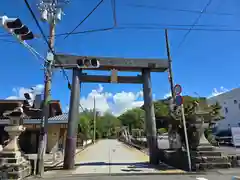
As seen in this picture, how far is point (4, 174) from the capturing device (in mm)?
7656

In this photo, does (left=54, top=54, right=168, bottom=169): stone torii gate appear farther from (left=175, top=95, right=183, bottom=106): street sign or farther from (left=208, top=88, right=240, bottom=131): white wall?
(left=208, top=88, right=240, bottom=131): white wall

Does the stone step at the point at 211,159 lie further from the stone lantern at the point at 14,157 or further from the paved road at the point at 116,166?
the stone lantern at the point at 14,157

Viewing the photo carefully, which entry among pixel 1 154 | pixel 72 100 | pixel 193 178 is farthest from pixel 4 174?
pixel 193 178

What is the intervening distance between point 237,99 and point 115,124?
50411 millimetres

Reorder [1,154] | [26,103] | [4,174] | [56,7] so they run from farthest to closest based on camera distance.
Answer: [56,7] < [26,103] < [1,154] < [4,174]

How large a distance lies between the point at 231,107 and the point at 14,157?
38.1m

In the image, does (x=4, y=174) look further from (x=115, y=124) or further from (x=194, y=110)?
(x=115, y=124)

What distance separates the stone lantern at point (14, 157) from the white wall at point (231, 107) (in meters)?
36.2

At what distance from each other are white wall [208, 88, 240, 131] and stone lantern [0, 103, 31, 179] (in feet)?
119

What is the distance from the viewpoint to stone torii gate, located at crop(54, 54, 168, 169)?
1081 cm

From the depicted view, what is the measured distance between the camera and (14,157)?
812 cm

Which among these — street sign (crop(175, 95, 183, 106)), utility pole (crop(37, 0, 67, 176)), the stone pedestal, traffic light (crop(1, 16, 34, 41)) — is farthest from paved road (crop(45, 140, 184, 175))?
traffic light (crop(1, 16, 34, 41))

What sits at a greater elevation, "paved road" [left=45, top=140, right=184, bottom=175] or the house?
the house

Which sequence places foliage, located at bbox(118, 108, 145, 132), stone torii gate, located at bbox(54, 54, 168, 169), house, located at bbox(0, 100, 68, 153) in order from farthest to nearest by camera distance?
foliage, located at bbox(118, 108, 145, 132) → house, located at bbox(0, 100, 68, 153) → stone torii gate, located at bbox(54, 54, 168, 169)
